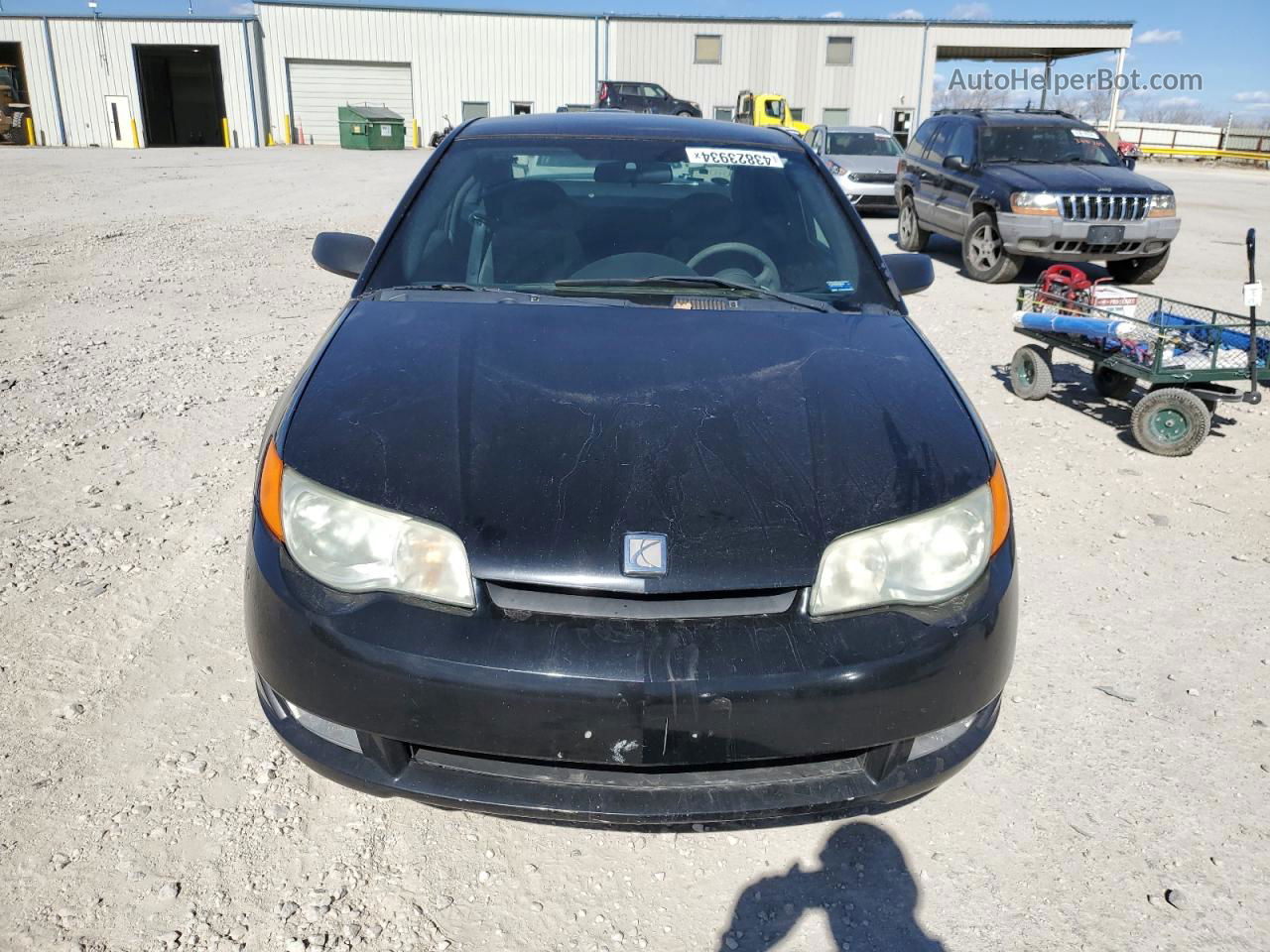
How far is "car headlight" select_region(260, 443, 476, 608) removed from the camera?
1.82 metres

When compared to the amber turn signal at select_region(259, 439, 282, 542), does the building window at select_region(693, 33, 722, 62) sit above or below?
above

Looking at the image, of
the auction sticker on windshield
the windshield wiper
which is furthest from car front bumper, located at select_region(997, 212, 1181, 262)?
the windshield wiper

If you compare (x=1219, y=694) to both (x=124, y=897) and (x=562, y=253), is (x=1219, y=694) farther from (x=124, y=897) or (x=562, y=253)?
(x=124, y=897)

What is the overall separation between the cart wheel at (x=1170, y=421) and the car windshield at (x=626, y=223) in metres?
2.71

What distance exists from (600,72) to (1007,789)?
40232mm

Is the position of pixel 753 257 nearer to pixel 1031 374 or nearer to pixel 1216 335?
pixel 1216 335

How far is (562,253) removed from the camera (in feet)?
9.95

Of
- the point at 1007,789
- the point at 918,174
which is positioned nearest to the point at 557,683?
the point at 1007,789

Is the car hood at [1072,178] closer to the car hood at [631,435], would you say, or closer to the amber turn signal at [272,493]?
the car hood at [631,435]

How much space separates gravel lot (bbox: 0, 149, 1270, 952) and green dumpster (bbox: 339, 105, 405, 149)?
32.1 metres

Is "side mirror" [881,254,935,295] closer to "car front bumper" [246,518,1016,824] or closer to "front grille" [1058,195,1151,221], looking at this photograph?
"car front bumper" [246,518,1016,824]

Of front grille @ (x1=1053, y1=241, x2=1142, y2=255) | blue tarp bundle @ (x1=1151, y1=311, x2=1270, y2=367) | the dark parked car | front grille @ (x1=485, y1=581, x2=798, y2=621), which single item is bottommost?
front grille @ (x1=1053, y1=241, x2=1142, y2=255)

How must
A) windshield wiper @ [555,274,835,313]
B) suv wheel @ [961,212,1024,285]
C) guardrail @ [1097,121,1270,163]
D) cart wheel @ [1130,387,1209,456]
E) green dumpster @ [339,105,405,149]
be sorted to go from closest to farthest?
1. windshield wiper @ [555,274,835,313]
2. cart wheel @ [1130,387,1209,456]
3. suv wheel @ [961,212,1024,285]
4. green dumpster @ [339,105,405,149]
5. guardrail @ [1097,121,1270,163]

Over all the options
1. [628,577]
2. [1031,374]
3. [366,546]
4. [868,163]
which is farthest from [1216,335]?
[868,163]
